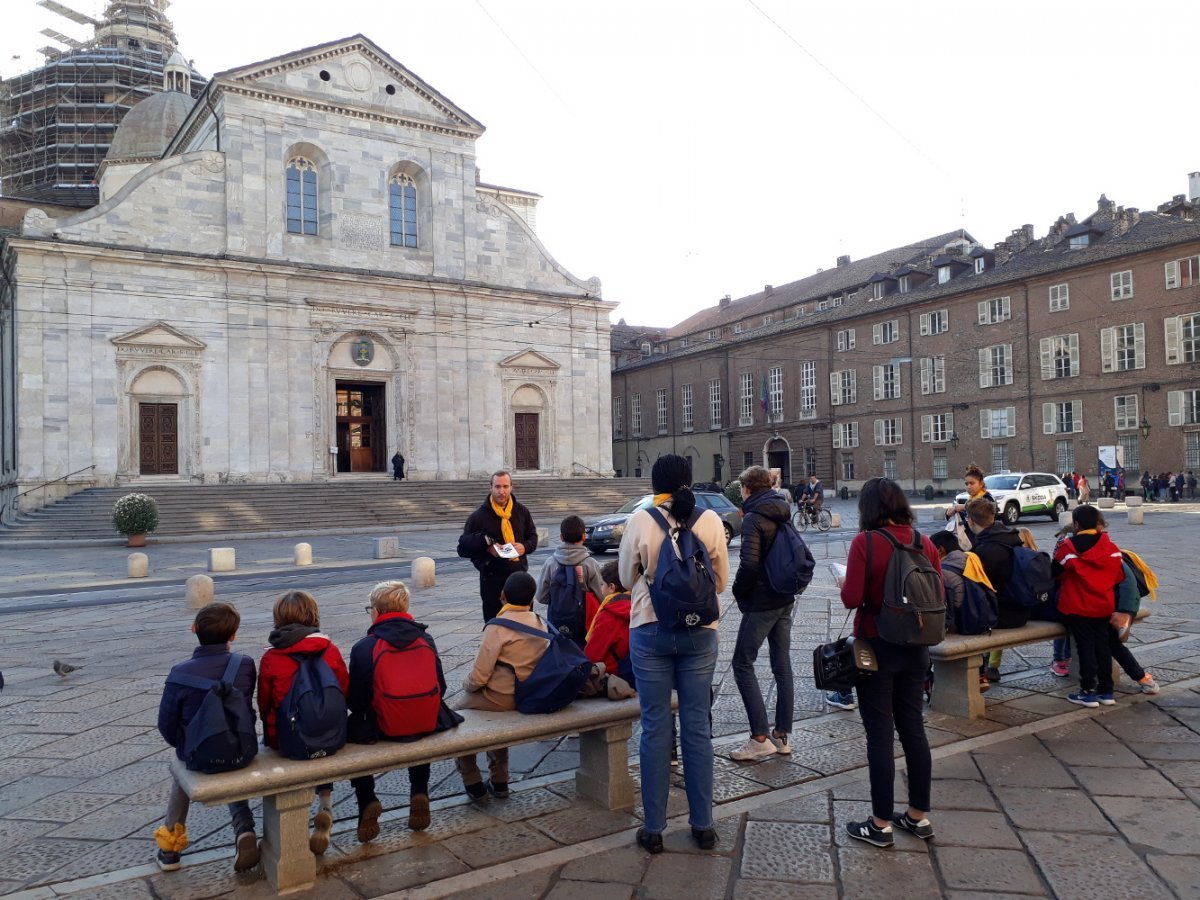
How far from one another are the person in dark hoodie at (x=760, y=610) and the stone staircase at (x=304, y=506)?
890 inches

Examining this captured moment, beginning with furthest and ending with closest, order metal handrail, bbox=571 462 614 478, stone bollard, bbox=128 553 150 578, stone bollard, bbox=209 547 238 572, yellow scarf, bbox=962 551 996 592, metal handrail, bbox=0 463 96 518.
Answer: metal handrail, bbox=571 462 614 478 < metal handrail, bbox=0 463 96 518 < stone bollard, bbox=209 547 238 572 < stone bollard, bbox=128 553 150 578 < yellow scarf, bbox=962 551 996 592

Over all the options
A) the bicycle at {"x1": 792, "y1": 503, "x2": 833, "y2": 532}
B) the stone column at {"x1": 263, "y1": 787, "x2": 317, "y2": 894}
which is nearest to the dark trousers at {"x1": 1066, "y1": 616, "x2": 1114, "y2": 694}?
the stone column at {"x1": 263, "y1": 787, "x2": 317, "y2": 894}

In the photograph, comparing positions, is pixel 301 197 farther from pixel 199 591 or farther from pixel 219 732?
pixel 219 732

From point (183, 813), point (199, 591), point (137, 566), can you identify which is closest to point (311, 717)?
point (183, 813)

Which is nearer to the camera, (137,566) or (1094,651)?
(1094,651)

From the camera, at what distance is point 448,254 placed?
3678 cm

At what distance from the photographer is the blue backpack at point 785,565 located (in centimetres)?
520

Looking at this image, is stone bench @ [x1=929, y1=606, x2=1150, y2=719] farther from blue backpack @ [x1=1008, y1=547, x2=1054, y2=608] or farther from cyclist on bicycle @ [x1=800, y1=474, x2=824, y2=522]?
cyclist on bicycle @ [x1=800, y1=474, x2=824, y2=522]

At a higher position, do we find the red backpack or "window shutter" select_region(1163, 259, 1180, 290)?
"window shutter" select_region(1163, 259, 1180, 290)

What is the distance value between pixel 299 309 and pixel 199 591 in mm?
23087

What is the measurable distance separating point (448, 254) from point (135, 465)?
46.2 feet

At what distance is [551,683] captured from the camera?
470 cm

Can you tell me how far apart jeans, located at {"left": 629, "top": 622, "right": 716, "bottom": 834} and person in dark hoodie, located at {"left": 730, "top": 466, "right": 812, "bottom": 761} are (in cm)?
104

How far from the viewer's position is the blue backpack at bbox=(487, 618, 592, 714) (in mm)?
4699
